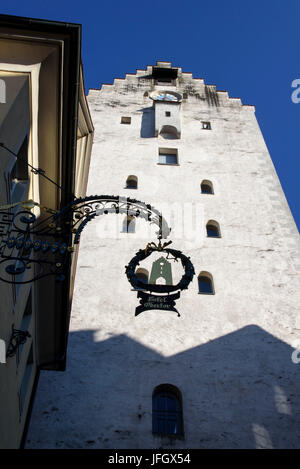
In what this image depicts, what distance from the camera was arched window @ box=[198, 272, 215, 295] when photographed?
13352 mm

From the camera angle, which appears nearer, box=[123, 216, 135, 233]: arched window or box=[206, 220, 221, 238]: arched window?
box=[123, 216, 135, 233]: arched window

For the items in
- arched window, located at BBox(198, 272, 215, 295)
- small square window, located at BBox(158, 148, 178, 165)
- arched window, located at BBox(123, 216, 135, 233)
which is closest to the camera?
arched window, located at BBox(198, 272, 215, 295)

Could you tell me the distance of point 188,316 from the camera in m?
12.2

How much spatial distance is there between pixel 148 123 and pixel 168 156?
264 centimetres

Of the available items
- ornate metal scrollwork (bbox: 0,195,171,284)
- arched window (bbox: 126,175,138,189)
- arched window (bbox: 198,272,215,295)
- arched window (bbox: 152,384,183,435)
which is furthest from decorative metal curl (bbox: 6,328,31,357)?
arched window (bbox: 126,175,138,189)

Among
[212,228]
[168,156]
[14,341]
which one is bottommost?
[14,341]

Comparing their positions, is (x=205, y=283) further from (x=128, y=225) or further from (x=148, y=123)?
(x=148, y=123)

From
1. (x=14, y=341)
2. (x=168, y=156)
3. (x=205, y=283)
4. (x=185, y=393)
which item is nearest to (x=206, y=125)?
(x=168, y=156)

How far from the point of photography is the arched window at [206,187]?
1725 cm

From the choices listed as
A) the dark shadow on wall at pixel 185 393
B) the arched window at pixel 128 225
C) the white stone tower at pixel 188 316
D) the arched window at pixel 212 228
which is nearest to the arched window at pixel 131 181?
the white stone tower at pixel 188 316

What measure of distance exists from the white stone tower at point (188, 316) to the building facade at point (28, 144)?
73.2 inches

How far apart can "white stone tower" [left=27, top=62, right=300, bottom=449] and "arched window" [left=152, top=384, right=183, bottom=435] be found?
0.02 m

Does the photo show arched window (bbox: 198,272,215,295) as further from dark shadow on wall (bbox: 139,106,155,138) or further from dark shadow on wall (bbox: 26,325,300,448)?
dark shadow on wall (bbox: 139,106,155,138)
